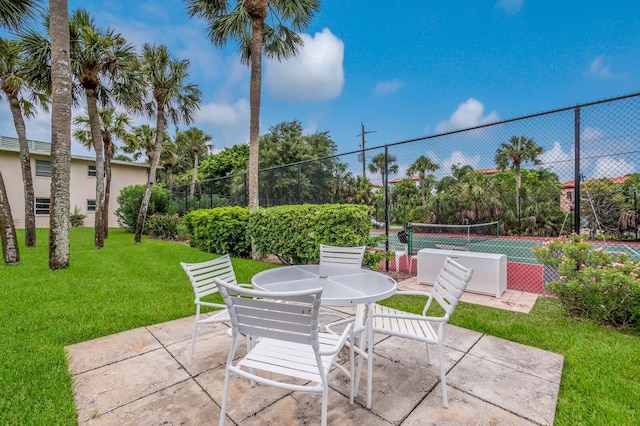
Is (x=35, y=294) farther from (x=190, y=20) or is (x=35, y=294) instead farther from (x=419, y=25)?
(x=419, y=25)

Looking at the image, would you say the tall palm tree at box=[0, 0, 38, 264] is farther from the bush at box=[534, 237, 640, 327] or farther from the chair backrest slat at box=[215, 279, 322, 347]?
the bush at box=[534, 237, 640, 327]

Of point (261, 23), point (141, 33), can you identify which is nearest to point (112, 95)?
point (141, 33)

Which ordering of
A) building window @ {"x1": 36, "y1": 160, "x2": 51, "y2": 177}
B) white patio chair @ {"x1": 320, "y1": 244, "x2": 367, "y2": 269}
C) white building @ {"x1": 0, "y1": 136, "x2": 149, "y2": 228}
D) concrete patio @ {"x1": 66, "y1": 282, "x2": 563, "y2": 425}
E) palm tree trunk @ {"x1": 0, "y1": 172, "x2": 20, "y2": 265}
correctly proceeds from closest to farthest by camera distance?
concrete patio @ {"x1": 66, "y1": 282, "x2": 563, "y2": 425} → white patio chair @ {"x1": 320, "y1": 244, "x2": 367, "y2": 269} → palm tree trunk @ {"x1": 0, "y1": 172, "x2": 20, "y2": 265} → white building @ {"x1": 0, "y1": 136, "x2": 149, "y2": 228} → building window @ {"x1": 36, "y1": 160, "x2": 51, "y2": 177}

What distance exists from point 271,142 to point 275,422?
76.4 ft

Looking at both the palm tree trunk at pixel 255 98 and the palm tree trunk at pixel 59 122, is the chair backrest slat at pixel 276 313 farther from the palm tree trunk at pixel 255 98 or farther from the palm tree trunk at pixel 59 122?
the palm tree trunk at pixel 59 122

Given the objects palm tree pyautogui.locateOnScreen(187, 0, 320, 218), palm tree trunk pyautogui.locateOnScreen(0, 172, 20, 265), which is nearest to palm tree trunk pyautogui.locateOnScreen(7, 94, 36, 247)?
palm tree trunk pyautogui.locateOnScreen(0, 172, 20, 265)

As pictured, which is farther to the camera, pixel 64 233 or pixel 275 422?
pixel 64 233

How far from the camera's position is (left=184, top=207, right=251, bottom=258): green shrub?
7809mm

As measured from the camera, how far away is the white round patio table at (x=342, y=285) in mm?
1868

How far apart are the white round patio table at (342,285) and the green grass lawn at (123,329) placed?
1201 mm

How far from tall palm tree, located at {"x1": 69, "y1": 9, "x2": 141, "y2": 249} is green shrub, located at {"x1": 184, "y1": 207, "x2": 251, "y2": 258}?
3.49m

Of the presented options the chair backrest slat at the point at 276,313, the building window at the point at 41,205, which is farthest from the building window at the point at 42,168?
the chair backrest slat at the point at 276,313

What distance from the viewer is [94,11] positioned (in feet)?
28.6

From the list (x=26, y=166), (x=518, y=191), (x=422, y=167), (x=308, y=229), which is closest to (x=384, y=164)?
(x=422, y=167)
